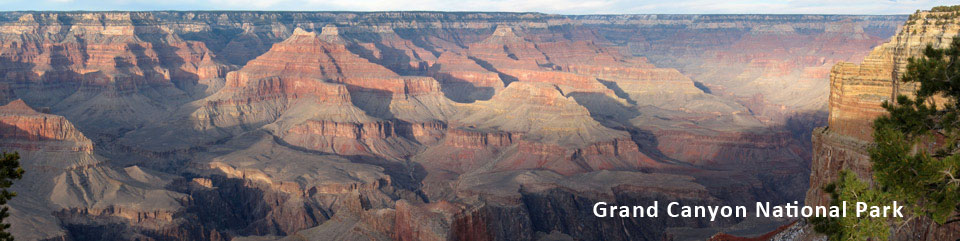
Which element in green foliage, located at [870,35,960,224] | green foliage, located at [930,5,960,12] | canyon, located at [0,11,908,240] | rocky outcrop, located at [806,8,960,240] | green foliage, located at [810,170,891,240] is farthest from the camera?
canyon, located at [0,11,908,240]

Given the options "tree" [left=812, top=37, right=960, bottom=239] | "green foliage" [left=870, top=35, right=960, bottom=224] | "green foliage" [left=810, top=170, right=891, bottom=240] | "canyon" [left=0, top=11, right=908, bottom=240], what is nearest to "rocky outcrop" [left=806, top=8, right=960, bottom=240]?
"canyon" [left=0, top=11, right=908, bottom=240]

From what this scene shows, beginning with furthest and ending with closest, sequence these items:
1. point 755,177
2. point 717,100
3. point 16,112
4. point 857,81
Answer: point 717,100
point 755,177
point 16,112
point 857,81

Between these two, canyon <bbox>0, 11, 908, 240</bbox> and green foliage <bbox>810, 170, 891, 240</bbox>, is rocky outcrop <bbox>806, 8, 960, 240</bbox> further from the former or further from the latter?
green foliage <bbox>810, 170, 891, 240</bbox>

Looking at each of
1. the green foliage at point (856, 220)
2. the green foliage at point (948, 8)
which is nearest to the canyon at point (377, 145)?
the green foliage at point (948, 8)

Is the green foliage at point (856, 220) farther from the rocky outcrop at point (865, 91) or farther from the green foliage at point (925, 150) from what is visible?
the rocky outcrop at point (865, 91)

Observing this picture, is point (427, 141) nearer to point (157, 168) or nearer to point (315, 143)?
point (315, 143)

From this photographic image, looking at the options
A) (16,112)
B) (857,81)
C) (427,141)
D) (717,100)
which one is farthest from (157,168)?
(717,100)

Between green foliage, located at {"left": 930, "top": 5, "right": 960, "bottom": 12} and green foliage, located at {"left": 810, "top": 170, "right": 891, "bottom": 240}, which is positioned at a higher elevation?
green foliage, located at {"left": 930, "top": 5, "right": 960, "bottom": 12}
